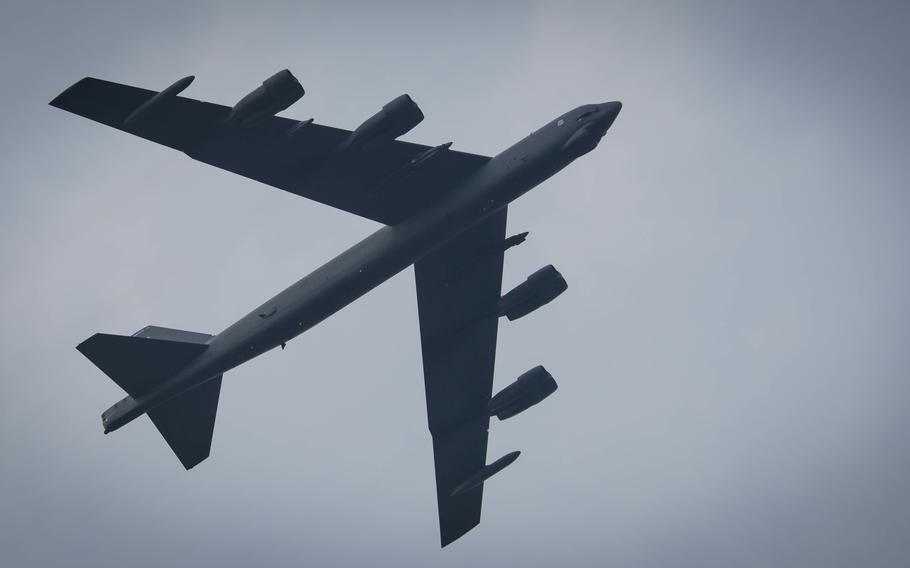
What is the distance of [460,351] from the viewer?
37.4 m

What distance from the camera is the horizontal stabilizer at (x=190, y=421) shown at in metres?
34.7

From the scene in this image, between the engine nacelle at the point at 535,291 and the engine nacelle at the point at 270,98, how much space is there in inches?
464

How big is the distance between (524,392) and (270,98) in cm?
1612

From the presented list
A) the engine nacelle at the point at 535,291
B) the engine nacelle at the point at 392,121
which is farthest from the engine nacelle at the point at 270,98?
the engine nacelle at the point at 535,291

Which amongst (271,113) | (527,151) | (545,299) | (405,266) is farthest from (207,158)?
(545,299)

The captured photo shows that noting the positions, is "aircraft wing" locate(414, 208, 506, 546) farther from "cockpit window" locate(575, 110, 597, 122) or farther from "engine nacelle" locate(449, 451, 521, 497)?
"cockpit window" locate(575, 110, 597, 122)

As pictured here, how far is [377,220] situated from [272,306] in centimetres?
495

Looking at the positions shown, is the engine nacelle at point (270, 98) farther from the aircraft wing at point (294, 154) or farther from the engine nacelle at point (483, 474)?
the engine nacelle at point (483, 474)

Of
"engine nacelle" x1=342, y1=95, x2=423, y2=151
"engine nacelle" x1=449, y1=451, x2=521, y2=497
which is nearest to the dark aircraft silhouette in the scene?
"engine nacelle" x1=342, y1=95, x2=423, y2=151

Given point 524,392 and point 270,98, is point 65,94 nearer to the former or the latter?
point 270,98

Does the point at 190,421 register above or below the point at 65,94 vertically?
below

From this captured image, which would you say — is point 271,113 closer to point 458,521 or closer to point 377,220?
point 377,220

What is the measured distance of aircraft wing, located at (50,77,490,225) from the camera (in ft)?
94.5

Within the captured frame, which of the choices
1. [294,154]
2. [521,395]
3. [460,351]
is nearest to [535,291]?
[460,351]
